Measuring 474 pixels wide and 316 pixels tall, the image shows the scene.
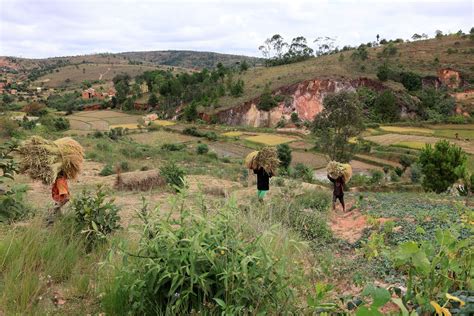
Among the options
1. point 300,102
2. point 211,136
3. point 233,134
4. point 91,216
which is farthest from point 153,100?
point 91,216

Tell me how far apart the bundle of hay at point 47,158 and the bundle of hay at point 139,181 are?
649cm

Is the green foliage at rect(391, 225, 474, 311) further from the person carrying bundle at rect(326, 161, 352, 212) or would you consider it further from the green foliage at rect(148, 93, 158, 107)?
the green foliage at rect(148, 93, 158, 107)

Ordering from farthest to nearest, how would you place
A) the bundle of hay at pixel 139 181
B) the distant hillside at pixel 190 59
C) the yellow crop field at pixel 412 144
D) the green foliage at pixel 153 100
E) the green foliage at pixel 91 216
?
the distant hillside at pixel 190 59 < the green foliage at pixel 153 100 < the yellow crop field at pixel 412 144 < the bundle of hay at pixel 139 181 < the green foliage at pixel 91 216

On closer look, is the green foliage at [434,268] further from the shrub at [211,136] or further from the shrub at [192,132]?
the shrub at [192,132]

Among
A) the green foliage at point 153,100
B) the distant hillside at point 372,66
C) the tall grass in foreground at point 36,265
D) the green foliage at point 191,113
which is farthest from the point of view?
the green foliage at point 153,100

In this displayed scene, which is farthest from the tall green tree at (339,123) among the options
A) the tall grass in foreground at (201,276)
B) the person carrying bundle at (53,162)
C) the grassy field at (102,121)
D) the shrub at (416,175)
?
the grassy field at (102,121)

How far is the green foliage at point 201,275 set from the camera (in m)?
2.32

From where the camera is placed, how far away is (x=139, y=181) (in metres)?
13.2

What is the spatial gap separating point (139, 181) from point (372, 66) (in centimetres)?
5443

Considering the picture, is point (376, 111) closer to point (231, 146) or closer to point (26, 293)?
point (231, 146)

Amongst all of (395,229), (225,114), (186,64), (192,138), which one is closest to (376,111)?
(225,114)

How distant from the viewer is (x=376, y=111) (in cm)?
4994

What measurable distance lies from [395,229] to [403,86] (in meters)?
53.6

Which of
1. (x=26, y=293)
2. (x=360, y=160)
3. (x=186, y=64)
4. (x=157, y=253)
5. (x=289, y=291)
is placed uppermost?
(x=186, y=64)
